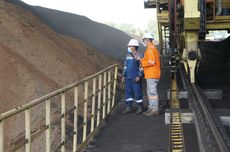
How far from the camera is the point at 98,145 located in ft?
26.4

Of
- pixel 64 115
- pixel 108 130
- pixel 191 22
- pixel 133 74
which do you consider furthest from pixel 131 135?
pixel 191 22

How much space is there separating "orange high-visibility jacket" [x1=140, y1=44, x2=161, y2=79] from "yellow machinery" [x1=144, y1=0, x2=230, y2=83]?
6.62ft

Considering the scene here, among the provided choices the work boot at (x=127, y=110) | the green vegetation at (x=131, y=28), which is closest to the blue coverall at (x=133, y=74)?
the work boot at (x=127, y=110)

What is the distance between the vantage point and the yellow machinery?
459 inches

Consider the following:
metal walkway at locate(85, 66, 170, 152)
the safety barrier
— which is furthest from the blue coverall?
the safety barrier

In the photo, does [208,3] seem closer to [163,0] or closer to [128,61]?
[163,0]

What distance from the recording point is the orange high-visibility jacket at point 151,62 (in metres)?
10.1

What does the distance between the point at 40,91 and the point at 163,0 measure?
18.6 ft

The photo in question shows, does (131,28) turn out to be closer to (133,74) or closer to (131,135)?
(133,74)

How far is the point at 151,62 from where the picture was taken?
10078 mm

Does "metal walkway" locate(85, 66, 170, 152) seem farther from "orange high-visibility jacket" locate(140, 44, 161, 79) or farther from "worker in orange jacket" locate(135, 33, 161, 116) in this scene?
"orange high-visibility jacket" locate(140, 44, 161, 79)

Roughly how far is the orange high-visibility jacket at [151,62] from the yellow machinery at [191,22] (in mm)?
2018

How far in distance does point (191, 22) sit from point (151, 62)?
2.27 metres

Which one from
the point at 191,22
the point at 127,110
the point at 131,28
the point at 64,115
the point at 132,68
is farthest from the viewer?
the point at 131,28
